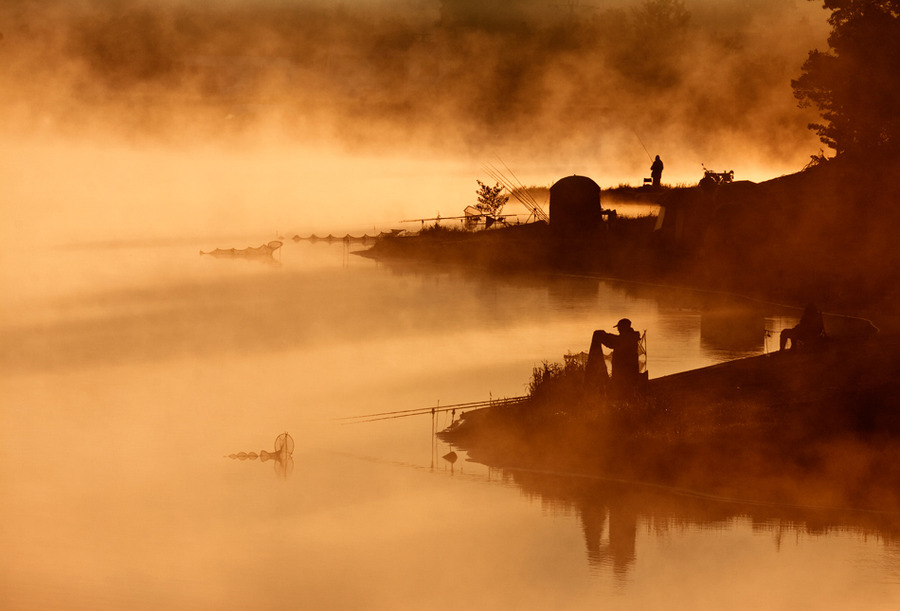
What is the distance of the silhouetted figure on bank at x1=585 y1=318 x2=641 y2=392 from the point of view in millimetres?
30766

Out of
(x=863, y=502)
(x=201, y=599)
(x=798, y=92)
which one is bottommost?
(x=201, y=599)

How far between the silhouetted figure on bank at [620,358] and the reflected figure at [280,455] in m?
9.76

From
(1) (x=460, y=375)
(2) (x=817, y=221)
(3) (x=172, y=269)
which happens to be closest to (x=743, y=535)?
(1) (x=460, y=375)

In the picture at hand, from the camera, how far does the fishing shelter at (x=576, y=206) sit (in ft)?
310

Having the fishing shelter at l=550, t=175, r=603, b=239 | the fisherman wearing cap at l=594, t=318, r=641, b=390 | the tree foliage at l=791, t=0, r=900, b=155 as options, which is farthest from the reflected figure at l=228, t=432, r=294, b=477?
the fishing shelter at l=550, t=175, r=603, b=239

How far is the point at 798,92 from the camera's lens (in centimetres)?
7331

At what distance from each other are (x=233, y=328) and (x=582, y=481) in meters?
61.1

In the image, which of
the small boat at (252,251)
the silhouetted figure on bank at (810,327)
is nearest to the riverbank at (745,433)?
the silhouetted figure on bank at (810,327)

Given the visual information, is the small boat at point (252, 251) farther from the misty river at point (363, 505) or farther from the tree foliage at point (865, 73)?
the tree foliage at point (865, 73)

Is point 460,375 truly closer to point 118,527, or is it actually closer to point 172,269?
point 118,527

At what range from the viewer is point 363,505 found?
33.3m

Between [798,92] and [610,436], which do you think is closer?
[610,436]

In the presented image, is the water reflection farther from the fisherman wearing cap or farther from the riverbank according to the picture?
the fisherman wearing cap

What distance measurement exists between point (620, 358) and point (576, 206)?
64.2 metres
